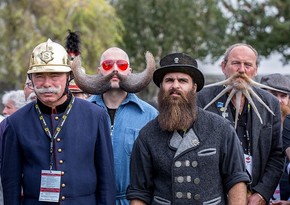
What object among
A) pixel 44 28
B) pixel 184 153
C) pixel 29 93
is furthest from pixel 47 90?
pixel 44 28

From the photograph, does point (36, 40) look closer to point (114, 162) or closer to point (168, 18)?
point (168, 18)

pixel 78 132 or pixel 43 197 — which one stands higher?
pixel 78 132

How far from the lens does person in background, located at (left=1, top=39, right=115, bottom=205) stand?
498 cm

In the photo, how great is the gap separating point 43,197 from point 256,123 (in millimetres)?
1987

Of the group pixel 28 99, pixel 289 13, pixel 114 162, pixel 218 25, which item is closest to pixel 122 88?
pixel 114 162

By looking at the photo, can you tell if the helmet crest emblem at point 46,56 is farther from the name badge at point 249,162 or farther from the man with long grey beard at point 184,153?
the name badge at point 249,162

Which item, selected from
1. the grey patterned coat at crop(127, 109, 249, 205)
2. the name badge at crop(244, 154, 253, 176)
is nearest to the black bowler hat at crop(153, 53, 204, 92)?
the grey patterned coat at crop(127, 109, 249, 205)

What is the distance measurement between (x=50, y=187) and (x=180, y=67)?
1270 mm

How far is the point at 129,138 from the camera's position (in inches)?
224

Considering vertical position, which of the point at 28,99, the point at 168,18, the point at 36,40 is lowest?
the point at 28,99

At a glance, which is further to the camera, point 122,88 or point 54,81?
point 122,88

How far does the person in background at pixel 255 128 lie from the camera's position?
231 inches

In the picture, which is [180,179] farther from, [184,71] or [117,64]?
[117,64]

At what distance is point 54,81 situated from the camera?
16.6 ft
